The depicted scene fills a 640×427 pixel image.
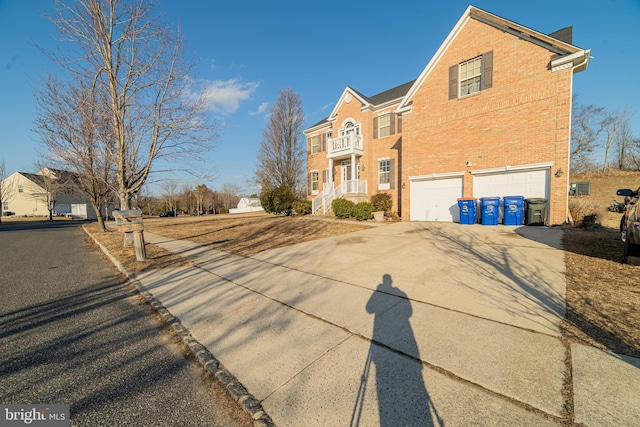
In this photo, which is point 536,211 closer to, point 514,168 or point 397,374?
point 514,168

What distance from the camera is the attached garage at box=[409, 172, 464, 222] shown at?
40.8ft

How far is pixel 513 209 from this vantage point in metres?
10.3

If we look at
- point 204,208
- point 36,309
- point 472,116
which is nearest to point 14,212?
point 204,208

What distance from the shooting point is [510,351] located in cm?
244

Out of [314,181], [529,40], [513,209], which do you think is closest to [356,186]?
[314,181]

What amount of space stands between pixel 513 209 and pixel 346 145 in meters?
11.2

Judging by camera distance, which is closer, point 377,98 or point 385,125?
point 385,125

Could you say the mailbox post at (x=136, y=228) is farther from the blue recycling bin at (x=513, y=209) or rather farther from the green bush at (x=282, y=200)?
the green bush at (x=282, y=200)

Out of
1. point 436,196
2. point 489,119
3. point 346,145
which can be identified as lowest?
point 436,196

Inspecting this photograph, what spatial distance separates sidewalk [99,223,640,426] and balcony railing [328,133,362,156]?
13370mm

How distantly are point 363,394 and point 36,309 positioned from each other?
547 centimetres

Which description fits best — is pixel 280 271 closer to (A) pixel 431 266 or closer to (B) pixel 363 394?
(A) pixel 431 266

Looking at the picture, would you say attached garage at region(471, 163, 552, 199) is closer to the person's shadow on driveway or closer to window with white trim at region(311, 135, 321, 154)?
the person's shadow on driveway

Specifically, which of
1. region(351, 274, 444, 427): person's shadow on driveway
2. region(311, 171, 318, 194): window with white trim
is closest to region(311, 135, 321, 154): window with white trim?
region(311, 171, 318, 194): window with white trim
